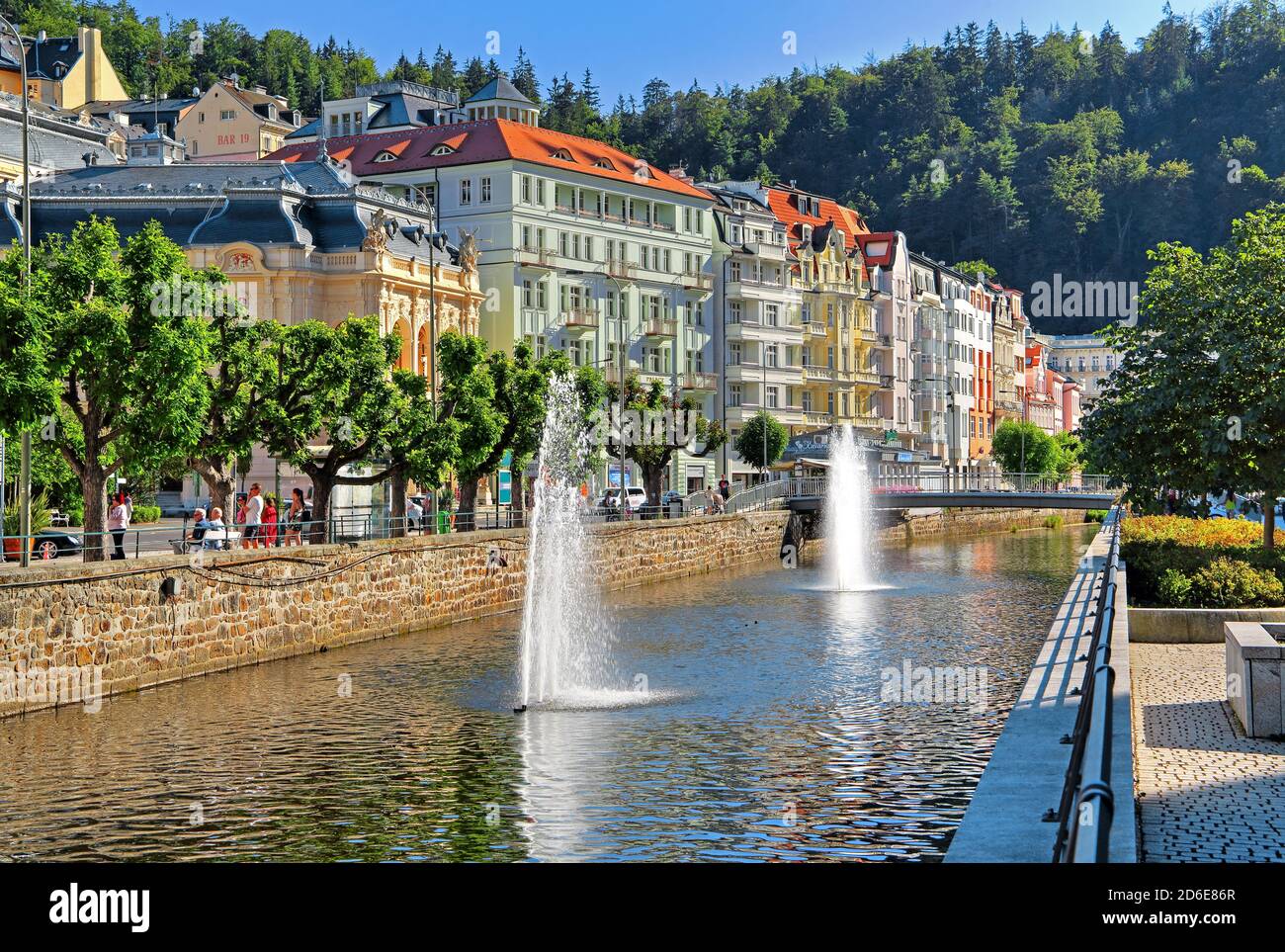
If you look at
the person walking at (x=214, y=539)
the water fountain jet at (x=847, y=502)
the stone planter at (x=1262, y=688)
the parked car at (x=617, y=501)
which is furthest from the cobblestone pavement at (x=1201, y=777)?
the water fountain jet at (x=847, y=502)

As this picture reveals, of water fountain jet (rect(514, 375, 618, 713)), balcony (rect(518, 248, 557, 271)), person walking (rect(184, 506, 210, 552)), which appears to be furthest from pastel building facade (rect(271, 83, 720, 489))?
person walking (rect(184, 506, 210, 552))

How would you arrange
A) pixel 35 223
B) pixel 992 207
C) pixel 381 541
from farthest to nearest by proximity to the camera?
pixel 992 207, pixel 35 223, pixel 381 541

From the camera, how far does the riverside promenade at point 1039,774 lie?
11406mm

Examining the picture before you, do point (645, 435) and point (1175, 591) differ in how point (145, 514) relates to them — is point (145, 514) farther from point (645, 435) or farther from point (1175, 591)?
point (1175, 591)

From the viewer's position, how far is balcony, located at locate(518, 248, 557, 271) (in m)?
86.6

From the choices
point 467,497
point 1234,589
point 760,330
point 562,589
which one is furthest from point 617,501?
point 1234,589

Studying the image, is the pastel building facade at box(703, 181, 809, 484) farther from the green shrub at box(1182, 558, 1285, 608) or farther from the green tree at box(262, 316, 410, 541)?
the green shrub at box(1182, 558, 1285, 608)

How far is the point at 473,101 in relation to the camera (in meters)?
102

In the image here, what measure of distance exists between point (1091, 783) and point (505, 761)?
1365cm

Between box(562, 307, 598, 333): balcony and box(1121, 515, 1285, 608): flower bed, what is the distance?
52174mm

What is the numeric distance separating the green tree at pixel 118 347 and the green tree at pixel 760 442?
202 feet

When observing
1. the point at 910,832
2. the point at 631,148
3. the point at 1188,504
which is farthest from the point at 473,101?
the point at 910,832

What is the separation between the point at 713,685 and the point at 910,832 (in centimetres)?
1209
